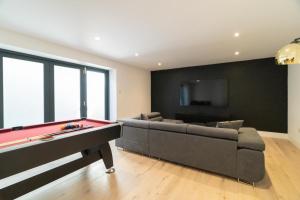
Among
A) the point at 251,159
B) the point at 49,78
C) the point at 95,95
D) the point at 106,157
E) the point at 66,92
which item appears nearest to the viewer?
the point at 251,159

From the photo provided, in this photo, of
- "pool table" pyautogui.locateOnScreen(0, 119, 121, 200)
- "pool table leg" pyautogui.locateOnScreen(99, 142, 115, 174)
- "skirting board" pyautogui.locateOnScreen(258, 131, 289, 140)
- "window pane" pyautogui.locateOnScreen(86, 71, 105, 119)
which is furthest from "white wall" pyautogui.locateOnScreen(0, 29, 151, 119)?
"skirting board" pyautogui.locateOnScreen(258, 131, 289, 140)

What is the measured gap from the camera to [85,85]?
193 inches

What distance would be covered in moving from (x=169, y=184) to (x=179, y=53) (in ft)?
11.3

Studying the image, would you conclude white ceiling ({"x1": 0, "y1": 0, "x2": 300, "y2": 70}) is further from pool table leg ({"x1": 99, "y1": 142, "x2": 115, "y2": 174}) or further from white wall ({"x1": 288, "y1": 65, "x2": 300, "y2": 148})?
pool table leg ({"x1": 99, "y1": 142, "x2": 115, "y2": 174})

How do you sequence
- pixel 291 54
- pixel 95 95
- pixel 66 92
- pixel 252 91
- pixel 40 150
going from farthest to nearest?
pixel 95 95, pixel 252 91, pixel 66 92, pixel 291 54, pixel 40 150

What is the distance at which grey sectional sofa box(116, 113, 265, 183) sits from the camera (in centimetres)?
221

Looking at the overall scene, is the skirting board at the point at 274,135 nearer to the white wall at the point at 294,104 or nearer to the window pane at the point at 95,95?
the white wall at the point at 294,104

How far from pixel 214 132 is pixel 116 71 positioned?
4116 millimetres

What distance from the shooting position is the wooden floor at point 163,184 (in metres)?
2.04

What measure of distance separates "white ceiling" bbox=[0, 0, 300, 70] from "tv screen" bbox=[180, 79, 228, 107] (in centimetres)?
186

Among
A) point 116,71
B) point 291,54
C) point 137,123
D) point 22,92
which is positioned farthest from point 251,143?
point 22,92

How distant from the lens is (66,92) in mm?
4418

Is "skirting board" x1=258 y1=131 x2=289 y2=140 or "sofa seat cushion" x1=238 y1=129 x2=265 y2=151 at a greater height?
"sofa seat cushion" x1=238 y1=129 x2=265 y2=151

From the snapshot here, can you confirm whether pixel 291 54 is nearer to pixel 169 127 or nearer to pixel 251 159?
pixel 251 159
